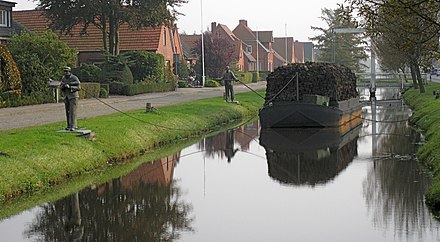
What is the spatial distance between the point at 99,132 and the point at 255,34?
99.2 metres

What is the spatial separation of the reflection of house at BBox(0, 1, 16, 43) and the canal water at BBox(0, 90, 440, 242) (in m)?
27.5

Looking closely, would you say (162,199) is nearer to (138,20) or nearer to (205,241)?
(205,241)

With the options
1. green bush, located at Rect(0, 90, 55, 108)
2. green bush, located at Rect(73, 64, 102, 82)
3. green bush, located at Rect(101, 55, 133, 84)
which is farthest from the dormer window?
green bush, located at Rect(0, 90, 55, 108)

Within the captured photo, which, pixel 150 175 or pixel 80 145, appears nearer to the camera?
pixel 150 175

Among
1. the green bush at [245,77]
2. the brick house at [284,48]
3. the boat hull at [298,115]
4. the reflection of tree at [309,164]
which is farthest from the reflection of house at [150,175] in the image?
the brick house at [284,48]

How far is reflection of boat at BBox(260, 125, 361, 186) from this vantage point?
58.9ft

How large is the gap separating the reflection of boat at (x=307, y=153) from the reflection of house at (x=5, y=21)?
23642mm

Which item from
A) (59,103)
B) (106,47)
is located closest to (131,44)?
(106,47)

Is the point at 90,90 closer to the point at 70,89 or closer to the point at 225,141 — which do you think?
the point at 225,141

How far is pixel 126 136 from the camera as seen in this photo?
2233cm

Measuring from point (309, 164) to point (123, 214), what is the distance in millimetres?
7744


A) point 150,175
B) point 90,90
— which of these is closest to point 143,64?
point 90,90

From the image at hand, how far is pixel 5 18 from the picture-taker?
48688mm

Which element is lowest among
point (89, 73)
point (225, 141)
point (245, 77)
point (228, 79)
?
point (225, 141)
